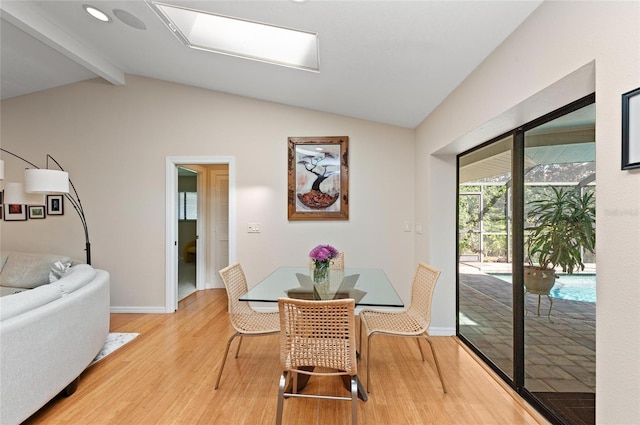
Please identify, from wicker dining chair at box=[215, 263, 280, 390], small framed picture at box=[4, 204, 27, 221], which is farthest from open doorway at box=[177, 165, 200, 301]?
wicker dining chair at box=[215, 263, 280, 390]

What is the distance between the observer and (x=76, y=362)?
201cm

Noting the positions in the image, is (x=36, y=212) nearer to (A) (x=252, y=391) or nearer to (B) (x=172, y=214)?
(B) (x=172, y=214)

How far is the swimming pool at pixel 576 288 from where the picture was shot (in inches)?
60.4

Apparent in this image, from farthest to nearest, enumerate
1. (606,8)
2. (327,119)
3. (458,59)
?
(327,119)
(458,59)
(606,8)

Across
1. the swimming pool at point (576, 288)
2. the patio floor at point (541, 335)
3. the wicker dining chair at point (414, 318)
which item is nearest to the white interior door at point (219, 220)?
the wicker dining chair at point (414, 318)

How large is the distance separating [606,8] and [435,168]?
78.7 inches

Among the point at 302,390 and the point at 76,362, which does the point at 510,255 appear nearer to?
the point at 302,390

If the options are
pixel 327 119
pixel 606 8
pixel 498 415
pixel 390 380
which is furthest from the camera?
pixel 327 119

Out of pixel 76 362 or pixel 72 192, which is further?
pixel 72 192

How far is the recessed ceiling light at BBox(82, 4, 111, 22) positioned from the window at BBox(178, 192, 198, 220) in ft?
12.4

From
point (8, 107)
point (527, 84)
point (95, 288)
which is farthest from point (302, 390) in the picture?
point (8, 107)

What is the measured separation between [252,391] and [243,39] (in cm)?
292

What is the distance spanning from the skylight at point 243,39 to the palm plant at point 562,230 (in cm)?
208

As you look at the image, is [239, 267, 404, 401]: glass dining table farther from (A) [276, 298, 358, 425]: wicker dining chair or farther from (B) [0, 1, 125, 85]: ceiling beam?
(B) [0, 1, 125, 85]: ceiling beam
